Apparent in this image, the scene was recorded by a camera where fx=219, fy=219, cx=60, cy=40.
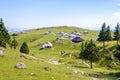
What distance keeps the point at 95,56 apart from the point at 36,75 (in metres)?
52.4

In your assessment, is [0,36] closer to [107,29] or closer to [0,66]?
[0,66]

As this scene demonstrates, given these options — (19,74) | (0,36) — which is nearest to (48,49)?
(0,36)

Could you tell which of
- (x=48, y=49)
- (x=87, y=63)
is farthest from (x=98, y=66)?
(x=48, y=49)

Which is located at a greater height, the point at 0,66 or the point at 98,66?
the point at 0,66

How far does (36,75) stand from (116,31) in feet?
287

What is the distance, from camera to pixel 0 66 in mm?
60125

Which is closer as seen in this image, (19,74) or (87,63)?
(19,74)

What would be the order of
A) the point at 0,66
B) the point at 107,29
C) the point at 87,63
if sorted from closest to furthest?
the point at 0,66, the point at 87,63, the point at 107,29

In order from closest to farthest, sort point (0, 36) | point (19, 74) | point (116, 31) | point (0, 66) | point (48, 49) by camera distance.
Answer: point (19, 74) < point (0, 66) < point (0, 36) < point (116, 31) < point (48, 49)

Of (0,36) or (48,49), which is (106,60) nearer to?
(0,36)

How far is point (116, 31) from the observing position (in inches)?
5266

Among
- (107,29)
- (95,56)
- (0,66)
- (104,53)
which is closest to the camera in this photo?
(0,66)

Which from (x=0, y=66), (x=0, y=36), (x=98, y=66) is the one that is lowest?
(x=98, y=66)

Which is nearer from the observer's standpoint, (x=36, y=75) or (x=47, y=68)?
(x=36, y=75)
